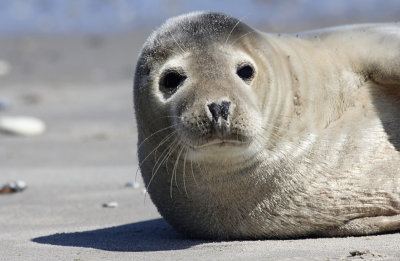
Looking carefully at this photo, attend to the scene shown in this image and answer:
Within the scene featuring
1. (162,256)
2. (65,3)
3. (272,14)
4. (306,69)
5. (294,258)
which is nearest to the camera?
(294,258)

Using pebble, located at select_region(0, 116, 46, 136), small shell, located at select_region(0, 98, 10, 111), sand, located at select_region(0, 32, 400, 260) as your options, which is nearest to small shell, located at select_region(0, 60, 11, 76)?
sand, located at select_region(0, 32, 400, 260)

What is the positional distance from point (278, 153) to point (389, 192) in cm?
66

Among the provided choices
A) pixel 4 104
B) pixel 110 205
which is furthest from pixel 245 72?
pixel 4 104

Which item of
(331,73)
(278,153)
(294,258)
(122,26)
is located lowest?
(294,258)

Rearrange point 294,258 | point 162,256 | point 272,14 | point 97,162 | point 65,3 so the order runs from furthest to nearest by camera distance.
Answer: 1. point 65,3
2. point 272,14
3. point 97,162
4. point 162,256
5. point 294,258

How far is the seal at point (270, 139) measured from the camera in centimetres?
481

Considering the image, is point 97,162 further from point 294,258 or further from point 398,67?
point 294,258

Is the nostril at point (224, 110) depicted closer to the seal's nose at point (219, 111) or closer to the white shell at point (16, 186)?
the seal's nose at point (219, 111)

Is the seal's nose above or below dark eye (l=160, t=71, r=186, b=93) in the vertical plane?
below

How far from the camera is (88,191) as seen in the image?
23.1 feet

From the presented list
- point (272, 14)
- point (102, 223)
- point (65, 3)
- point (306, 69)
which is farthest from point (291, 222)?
point (65, 3)

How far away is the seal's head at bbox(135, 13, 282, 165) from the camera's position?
4.46 metres

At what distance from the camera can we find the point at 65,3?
2367cm

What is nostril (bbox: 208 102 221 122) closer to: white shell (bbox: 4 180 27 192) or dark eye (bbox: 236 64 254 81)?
dark eye (bbox: 236 64 254 81)
